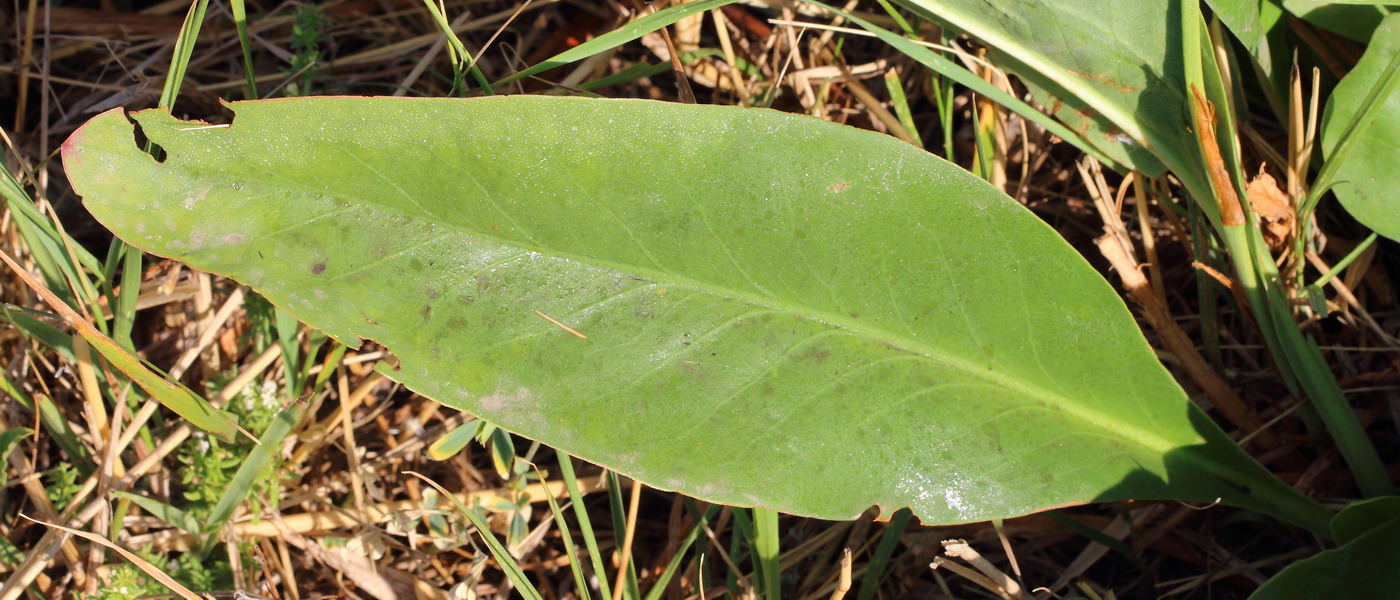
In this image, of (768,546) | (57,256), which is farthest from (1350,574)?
(57,256)

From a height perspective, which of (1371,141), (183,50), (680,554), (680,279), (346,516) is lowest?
(346,516)

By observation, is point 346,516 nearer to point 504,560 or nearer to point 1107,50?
point 504,560

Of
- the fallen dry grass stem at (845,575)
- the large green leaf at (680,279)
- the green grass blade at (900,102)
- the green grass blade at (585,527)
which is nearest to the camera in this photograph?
the large green leaf at (680,279)

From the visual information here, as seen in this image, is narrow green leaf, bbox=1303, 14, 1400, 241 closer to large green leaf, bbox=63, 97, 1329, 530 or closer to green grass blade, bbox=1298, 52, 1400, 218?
green grass blade, bbox=1298, 52, 1400, 218

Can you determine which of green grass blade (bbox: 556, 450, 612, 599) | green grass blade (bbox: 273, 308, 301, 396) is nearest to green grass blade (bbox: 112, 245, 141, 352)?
green grass blade (bbox: 273, 308, 301, 396)

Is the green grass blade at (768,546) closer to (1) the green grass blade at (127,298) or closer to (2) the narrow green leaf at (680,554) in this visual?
(2) the narrow green leaf at (680,554)

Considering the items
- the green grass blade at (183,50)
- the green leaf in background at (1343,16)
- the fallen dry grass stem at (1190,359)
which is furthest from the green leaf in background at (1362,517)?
the green grass blade at (183,50)

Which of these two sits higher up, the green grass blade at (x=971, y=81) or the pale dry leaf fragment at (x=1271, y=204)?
the green grass blade at (x=971, y=81)
